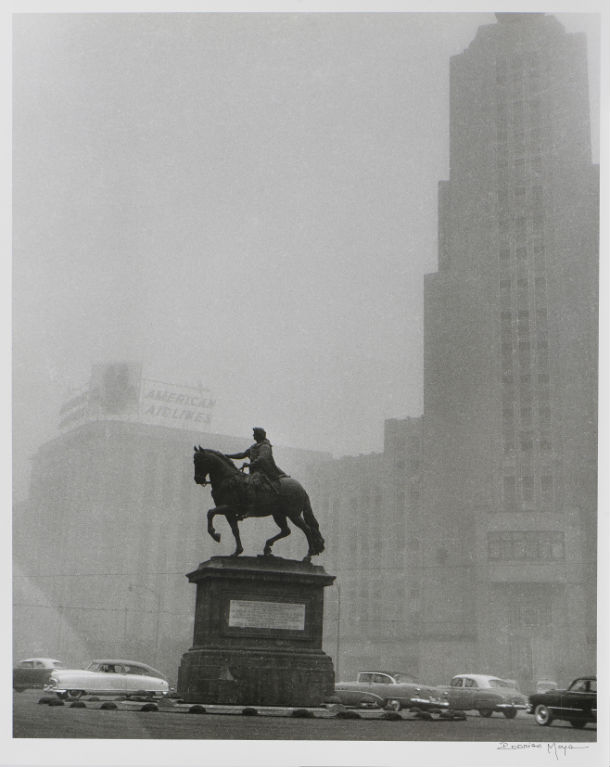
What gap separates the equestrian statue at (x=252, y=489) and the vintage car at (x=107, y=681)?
11.4 feet

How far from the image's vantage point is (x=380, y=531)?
3997 cm

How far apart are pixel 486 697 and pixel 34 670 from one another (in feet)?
30.0

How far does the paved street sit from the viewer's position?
408 inches

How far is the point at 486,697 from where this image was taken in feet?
53.2

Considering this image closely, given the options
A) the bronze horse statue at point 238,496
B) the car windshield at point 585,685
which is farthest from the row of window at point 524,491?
the bronze horse statue at point 238,496

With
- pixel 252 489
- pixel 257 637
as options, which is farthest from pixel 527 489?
pixel 257 637

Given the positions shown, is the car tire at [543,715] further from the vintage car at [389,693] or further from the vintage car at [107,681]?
the vintage car at [107,681]

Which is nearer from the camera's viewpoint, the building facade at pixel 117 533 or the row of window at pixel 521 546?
the building facade at pixel 117 533

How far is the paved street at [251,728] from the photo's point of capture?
34.0ft

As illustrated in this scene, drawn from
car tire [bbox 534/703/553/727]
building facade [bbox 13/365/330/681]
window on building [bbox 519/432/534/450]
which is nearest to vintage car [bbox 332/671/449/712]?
car tire [bbox 534/703/553/727]

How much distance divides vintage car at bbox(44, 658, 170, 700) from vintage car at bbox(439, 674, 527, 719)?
16.9 ft

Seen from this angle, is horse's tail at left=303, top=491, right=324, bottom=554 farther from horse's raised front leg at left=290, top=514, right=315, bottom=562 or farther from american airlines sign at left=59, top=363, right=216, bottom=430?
american airlines sign at left=59, top=363, right=216, bottom=430
